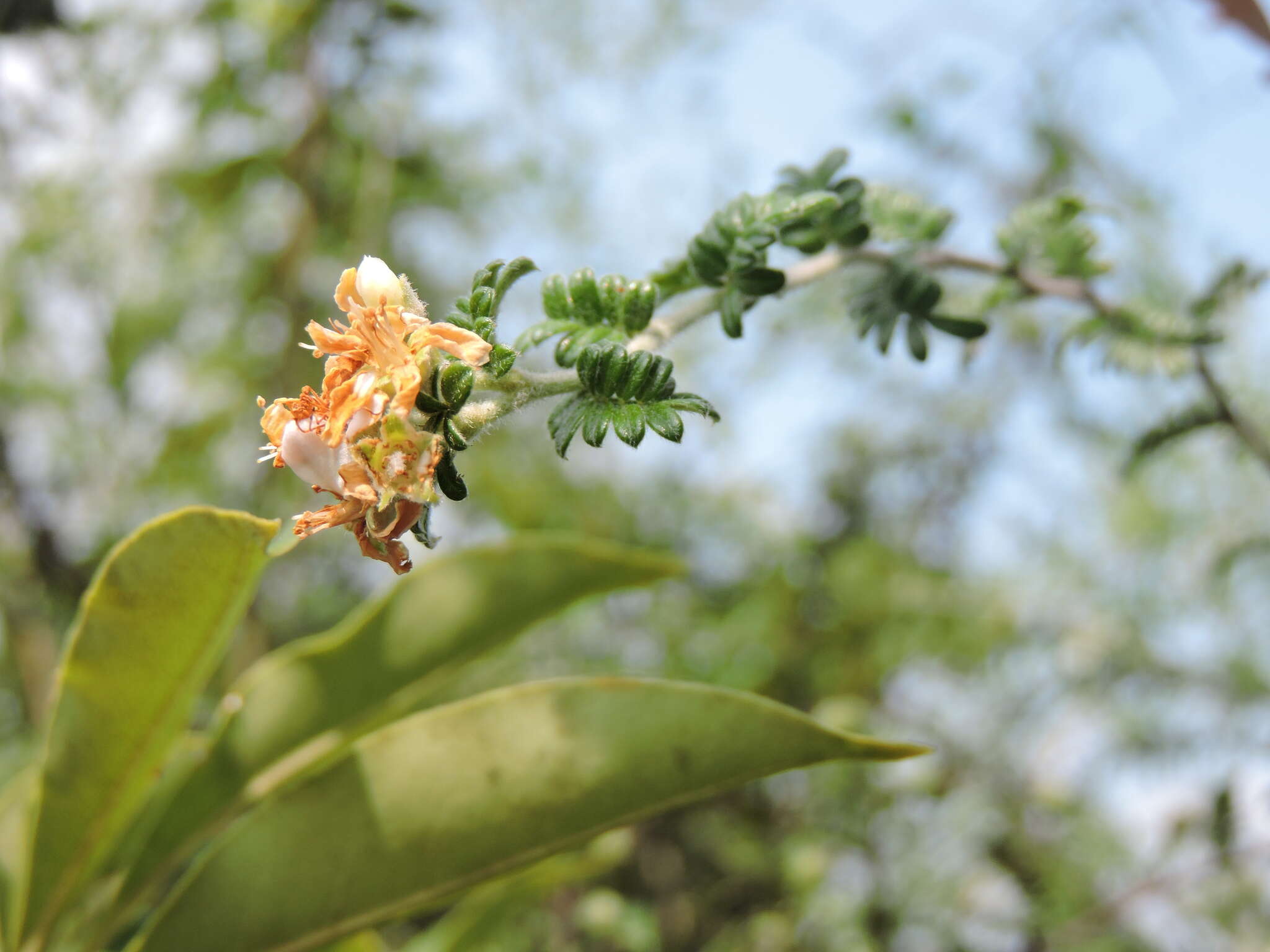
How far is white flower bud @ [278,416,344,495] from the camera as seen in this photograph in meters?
0.35

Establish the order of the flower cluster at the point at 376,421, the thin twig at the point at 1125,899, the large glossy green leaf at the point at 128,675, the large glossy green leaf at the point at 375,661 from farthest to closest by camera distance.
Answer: the thin twig at the point at 1125,899, the large glossy green leaf at the point at 375,661, the large glossy green leaf at the point at 128,675, the flower cluster at the point at 376,421

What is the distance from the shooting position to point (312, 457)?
1.16ft

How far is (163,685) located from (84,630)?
52mm

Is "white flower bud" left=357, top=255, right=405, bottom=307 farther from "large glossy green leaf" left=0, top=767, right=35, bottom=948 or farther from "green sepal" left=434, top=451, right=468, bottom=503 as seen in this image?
"large glossy green leaf" left=0, top=767, right=35, bottom=948

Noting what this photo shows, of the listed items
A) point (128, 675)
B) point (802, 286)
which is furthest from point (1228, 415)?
point (128, 675)

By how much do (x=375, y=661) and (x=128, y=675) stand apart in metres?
0.14

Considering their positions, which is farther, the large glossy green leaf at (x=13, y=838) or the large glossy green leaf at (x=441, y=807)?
the large glossy green leaf at (x=13, y=838)

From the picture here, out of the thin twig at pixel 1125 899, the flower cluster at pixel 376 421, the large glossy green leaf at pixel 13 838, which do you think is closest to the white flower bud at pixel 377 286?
the flower cluster at pixel 376 421

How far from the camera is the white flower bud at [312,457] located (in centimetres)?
35

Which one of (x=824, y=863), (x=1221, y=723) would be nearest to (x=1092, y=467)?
(x=1221, y=723)

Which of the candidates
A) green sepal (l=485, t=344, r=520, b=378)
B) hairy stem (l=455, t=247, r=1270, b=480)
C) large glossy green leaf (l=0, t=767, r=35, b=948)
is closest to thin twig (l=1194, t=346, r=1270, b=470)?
hairy stem (l=455, t=247, r=1270, b=480)

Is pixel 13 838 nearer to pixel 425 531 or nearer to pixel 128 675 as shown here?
pixel 128 675

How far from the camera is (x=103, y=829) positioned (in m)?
0.53

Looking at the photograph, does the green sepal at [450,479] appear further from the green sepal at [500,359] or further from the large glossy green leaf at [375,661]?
the large glossy green leaf at [375,661]
